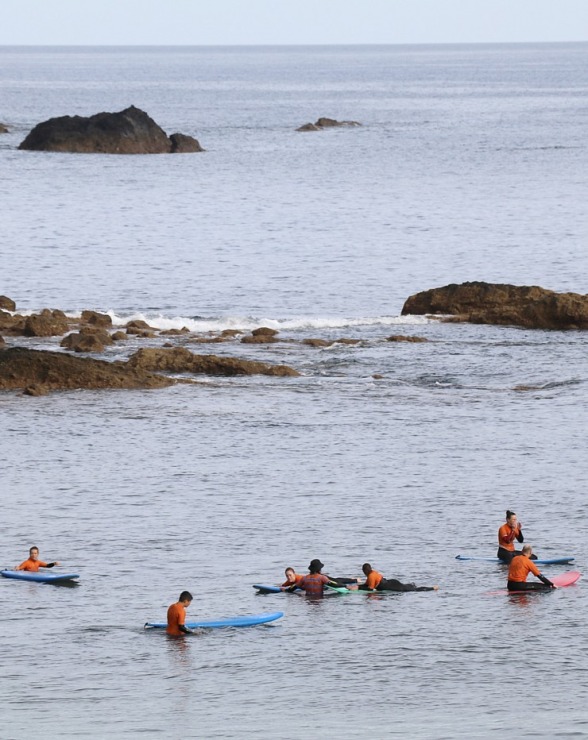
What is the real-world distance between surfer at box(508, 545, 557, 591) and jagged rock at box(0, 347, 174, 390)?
81.4 ft

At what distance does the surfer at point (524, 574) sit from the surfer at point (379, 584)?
234 centimetres

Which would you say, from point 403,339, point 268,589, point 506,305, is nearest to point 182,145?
point 506,305

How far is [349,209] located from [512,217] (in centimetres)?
1435

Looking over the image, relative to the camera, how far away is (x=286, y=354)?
66562 millimetres

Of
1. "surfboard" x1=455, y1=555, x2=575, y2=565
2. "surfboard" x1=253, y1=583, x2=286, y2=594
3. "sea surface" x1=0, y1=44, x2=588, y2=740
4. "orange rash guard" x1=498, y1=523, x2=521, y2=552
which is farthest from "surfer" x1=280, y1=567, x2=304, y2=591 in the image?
"orange rash guard" x1=498, y1=523, x2=521, y2=552

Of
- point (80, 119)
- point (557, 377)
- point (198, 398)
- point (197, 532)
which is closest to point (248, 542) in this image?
point (197, 532)

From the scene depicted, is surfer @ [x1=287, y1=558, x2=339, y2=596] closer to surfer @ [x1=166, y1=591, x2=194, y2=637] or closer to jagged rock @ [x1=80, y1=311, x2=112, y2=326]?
surfer @ [x1=166, y1=591, x2=194, y2=637]

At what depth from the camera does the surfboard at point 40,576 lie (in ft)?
129

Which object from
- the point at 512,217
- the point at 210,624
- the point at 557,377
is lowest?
the point at 210,624

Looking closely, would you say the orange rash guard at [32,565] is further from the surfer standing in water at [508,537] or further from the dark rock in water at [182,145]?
the dark rock in water at [182,145]

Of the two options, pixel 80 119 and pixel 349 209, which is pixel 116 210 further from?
pixel 80 119

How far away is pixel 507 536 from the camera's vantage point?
41156 mm

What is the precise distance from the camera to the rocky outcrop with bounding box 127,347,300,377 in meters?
62.3

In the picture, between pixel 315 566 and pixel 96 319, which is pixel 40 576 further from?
→ pixel 96 319
